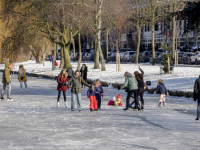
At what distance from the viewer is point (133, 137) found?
10.6 m

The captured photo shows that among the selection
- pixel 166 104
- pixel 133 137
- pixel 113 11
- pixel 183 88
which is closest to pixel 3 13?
pixel 113 11

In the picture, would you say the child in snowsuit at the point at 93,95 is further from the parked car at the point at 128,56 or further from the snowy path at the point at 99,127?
the parked car at the point at 128,56

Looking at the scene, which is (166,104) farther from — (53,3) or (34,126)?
(53,3)

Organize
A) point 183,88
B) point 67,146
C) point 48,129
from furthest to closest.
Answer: point 183,88, point 48,129, point 67,146

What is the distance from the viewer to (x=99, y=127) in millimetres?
12211

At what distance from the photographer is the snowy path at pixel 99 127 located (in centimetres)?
968

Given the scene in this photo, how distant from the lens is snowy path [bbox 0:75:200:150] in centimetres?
968

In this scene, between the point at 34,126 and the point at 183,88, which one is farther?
the point at 183,88

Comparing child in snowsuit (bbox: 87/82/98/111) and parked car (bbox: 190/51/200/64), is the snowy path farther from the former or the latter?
parked car (bbox: 190/51/200/64)

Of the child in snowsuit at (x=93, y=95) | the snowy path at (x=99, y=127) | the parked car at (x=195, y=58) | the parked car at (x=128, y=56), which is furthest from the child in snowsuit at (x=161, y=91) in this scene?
the parked car at (x=128, y=56)

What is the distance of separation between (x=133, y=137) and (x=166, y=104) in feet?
26.1

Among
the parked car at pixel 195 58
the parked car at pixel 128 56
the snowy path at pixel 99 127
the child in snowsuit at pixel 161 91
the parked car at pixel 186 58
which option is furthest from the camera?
the parked car at pixel 128 56

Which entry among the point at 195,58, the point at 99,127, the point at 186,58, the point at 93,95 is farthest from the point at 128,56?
the point at 99,127

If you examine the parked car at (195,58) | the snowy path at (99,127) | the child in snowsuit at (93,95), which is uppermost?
the parked car at (195,58)
